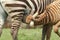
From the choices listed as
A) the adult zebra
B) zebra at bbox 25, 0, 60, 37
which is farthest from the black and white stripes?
zebra at bbox 25, 0, 60, 37

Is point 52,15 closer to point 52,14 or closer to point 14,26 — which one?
point 52,14

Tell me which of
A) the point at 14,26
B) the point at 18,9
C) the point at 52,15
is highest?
the point at 18,9

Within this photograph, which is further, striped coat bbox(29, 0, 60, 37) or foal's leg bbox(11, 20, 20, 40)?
foal's leg bbox(11, 20, 20, 40)

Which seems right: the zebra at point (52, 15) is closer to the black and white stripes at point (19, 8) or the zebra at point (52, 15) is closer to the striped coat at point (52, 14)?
the striped coat at point (52, 14)

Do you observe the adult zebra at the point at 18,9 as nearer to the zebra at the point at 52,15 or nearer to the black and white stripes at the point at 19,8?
the black and white stripes at the point at 19,8

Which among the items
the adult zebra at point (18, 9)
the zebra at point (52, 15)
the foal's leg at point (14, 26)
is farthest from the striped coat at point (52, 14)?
the foal's leg at point (14, 26)

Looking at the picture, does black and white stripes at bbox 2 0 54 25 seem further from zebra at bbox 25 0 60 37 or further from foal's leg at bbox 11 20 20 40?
zebra at bbox 25 0 60 37

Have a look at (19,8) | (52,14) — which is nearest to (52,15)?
(52,14)

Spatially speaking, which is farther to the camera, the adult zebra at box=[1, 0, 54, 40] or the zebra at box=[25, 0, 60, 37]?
the adult zebra at box=[1, 0, 54, 40]

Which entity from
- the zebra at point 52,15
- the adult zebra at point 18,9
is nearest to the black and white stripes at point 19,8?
the adult zebra at point 18,9

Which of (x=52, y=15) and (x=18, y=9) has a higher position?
(x=18, y=9)

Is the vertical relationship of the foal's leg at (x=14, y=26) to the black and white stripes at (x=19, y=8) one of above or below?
below

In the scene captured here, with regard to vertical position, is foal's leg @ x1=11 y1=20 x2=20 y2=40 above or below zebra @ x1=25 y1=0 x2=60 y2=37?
below

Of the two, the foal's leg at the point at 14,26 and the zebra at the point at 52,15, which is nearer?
the zebra at the point at 52,15
